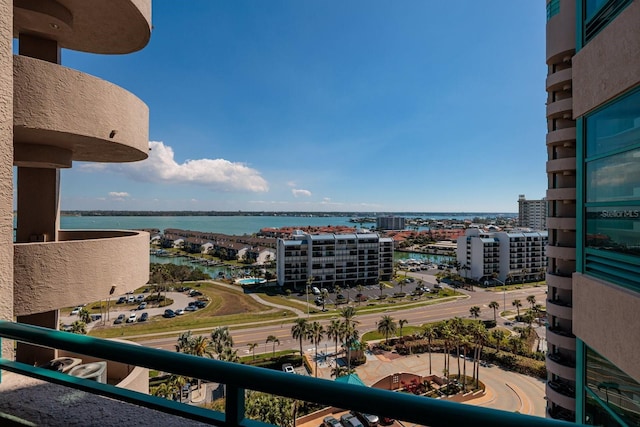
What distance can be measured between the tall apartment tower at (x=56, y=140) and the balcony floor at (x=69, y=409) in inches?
41.0

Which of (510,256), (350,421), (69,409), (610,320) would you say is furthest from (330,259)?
(69,409)

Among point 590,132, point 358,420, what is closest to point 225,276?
point 358,420

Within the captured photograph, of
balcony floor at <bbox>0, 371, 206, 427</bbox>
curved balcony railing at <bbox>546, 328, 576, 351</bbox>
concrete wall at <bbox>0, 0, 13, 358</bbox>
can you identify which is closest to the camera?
balcony floor at <bbox>0, 371, 206, 427</bbox>

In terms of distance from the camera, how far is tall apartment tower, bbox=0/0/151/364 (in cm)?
303

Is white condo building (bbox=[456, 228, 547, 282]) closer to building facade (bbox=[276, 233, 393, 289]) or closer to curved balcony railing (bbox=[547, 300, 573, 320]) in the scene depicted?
building facade (bbox=[276, 233, 393, 289])

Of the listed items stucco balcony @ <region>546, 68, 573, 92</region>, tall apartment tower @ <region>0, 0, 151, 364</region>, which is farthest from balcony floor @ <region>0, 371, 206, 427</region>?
stucco balcony @ <region>546, 68, 573, 92</region>

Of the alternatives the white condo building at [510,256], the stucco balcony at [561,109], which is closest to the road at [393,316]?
the white condo building at [510,256]

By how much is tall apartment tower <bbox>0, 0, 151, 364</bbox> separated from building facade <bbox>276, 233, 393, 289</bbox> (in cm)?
4361

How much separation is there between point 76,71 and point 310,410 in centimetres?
2100

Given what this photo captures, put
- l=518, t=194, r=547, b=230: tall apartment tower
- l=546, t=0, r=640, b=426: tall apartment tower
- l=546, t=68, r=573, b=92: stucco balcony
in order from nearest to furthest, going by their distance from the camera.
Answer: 1. l=546, t=0, r=640, b=426: tall apartment tower
2. l=546, t=68, r=573, b=92: stucco balcony
3. l=518, t=194, r=547, b=230: tall apartment tower

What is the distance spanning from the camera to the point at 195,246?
91688mm

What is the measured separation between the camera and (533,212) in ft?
409

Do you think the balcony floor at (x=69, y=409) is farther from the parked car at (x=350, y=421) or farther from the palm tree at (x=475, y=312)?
the palm tree at (x=475, y=312)

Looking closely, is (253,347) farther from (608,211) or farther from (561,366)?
(608,211)
